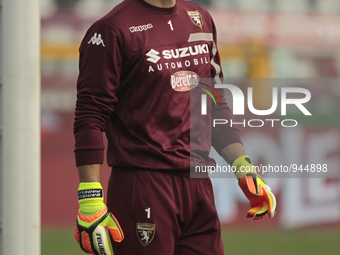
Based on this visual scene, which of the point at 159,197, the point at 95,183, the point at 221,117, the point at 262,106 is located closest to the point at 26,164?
the point at 95,183

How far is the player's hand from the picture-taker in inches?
55.8

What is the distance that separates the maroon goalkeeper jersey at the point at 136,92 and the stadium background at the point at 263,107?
3.47 m

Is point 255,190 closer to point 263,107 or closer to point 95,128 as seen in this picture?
point 95,128

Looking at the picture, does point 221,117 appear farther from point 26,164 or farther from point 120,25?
point 26,164

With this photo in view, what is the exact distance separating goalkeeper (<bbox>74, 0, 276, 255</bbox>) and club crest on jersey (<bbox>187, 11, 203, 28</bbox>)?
0.10 metres

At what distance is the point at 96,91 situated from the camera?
149 centimetres

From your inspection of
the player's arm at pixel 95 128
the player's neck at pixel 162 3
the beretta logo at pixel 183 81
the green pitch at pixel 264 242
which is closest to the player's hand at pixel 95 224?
the player's arm at pixel 95 128

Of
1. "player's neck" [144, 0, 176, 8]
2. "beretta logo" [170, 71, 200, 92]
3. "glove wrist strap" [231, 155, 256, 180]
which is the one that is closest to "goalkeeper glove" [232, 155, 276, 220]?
"glove wrist strap" [231, 155, 256, 180]

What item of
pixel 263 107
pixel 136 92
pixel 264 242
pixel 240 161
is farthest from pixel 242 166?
pixel 263 107

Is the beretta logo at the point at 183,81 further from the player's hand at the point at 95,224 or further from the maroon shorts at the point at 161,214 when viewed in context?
the player's hand at the point at 95,224

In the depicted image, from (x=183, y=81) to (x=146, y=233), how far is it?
510mm

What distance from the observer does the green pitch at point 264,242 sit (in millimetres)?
4727

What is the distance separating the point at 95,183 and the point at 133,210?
155 millimetres

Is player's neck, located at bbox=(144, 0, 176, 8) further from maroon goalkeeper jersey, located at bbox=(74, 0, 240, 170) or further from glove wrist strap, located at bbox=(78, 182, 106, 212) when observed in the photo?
glove wrist strap, located at bbox=(78, 182, 106, 212)
